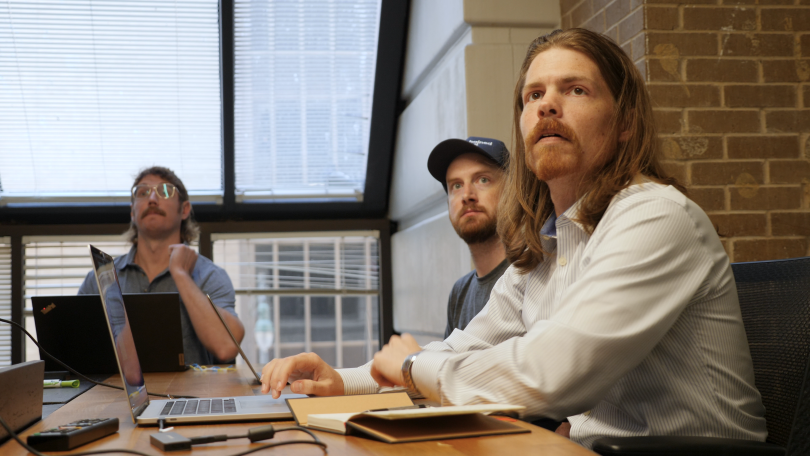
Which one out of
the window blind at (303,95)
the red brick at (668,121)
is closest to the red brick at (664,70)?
the red brick at (668,121)

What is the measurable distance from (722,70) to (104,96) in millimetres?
2962

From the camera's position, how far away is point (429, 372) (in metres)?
1.05

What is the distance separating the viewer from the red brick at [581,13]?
2.42 m

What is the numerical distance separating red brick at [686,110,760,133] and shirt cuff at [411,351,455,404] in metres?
1.44

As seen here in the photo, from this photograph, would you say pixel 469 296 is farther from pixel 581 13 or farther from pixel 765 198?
pixel 581 13

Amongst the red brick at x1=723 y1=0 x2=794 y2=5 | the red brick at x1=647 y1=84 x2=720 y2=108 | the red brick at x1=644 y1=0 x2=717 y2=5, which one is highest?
the red brick at x1=723 y1=0 x2=794 y2=5

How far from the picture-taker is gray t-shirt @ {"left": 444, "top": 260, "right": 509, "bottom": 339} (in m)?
2.17

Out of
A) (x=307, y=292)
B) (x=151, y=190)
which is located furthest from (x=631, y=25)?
(x=307, y=292)

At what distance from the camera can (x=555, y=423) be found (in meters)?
1.46

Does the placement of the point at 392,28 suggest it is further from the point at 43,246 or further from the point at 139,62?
the point at 43,246

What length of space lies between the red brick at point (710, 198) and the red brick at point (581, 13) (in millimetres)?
781

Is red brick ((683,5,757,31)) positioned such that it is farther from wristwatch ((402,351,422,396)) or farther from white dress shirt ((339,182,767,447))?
wristwatch ((402,351,422,396))

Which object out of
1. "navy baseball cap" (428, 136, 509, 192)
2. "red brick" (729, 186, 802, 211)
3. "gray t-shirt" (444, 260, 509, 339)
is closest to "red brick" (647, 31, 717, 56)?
"red brick" (729, 186, 802, 211)

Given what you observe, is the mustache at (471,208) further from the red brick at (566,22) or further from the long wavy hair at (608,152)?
the red brick at (566,22)
